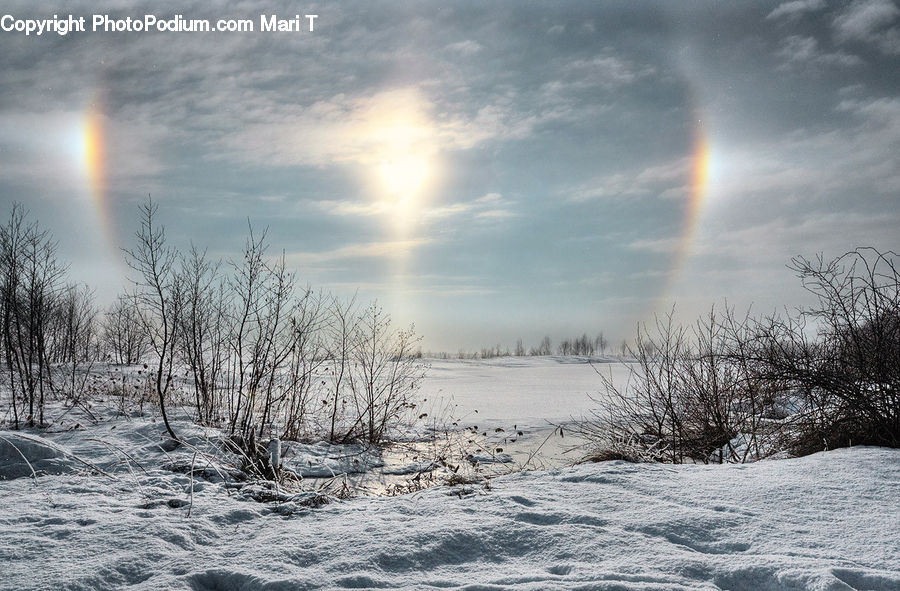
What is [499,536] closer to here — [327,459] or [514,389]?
[327,459]

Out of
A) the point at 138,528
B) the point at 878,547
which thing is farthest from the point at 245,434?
the point at 878,547

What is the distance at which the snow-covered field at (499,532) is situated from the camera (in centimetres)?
258

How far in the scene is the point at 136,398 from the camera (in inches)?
493

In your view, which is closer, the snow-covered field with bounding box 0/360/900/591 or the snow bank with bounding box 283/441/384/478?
the snow-covered field with bounding box 0/360/900/591

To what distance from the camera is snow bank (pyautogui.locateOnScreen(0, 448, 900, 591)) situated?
2.57 metres

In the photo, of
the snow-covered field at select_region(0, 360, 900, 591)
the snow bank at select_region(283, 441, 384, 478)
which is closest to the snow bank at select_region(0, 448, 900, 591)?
the snow-covered field at select_region(0, 360, 900, 591)

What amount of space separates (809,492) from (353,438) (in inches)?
311

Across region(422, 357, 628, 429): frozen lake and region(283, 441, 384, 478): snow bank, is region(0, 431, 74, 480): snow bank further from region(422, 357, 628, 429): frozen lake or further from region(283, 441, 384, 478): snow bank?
region(422, 357, 628, 429): frozen lake

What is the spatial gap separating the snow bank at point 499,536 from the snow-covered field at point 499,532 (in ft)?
0.03

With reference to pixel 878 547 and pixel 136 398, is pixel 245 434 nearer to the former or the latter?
pixel 136 398

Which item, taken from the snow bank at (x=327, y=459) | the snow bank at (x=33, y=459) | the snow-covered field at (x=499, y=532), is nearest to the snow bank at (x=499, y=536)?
the snow-covered field at (x=499, y=532)

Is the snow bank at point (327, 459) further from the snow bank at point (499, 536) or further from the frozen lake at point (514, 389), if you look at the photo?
the snow bank at point (499, 536)

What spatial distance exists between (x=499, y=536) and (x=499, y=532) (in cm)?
4

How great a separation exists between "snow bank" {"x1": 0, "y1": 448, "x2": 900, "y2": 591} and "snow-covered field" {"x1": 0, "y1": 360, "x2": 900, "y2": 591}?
10 mm
